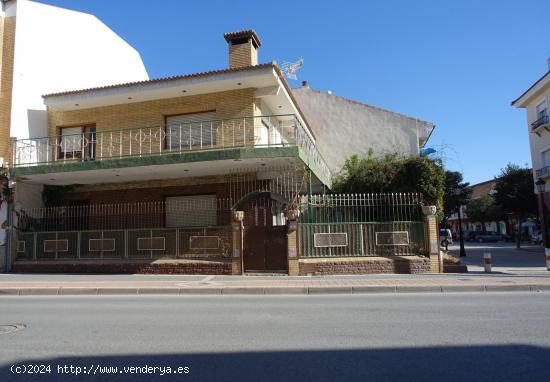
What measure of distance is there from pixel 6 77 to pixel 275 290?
14.2 m

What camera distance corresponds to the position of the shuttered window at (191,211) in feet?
53.8

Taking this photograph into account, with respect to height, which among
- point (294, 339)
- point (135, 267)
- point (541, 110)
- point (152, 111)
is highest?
point (541, 110)

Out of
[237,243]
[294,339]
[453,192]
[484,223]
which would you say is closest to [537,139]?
[453,192]

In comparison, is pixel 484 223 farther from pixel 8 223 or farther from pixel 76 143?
pixel 8 223

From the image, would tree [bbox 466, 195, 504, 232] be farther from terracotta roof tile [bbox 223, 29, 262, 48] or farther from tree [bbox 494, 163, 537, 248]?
terracotta roof tile [bbox 223, 29, 262, 48]

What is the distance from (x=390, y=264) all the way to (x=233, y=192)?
6.11 m

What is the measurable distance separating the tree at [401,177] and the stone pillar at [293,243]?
5722mm

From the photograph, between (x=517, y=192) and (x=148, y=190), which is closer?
(x=148, y=190)

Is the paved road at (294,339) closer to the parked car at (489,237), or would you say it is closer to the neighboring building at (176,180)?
the neighboring building at (176,180)

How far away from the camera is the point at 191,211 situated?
16.7 metres

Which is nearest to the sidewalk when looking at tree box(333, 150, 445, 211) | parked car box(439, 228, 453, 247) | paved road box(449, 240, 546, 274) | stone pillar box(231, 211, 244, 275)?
stone pillar box(231, 211, 244, 275)

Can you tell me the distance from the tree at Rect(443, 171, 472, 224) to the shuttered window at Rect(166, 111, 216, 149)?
93.9ft

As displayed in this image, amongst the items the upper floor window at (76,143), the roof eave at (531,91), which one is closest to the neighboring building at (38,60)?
the upper floor window at (76,143)

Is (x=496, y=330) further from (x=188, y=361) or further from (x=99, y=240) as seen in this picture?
(x=99, y=240)
